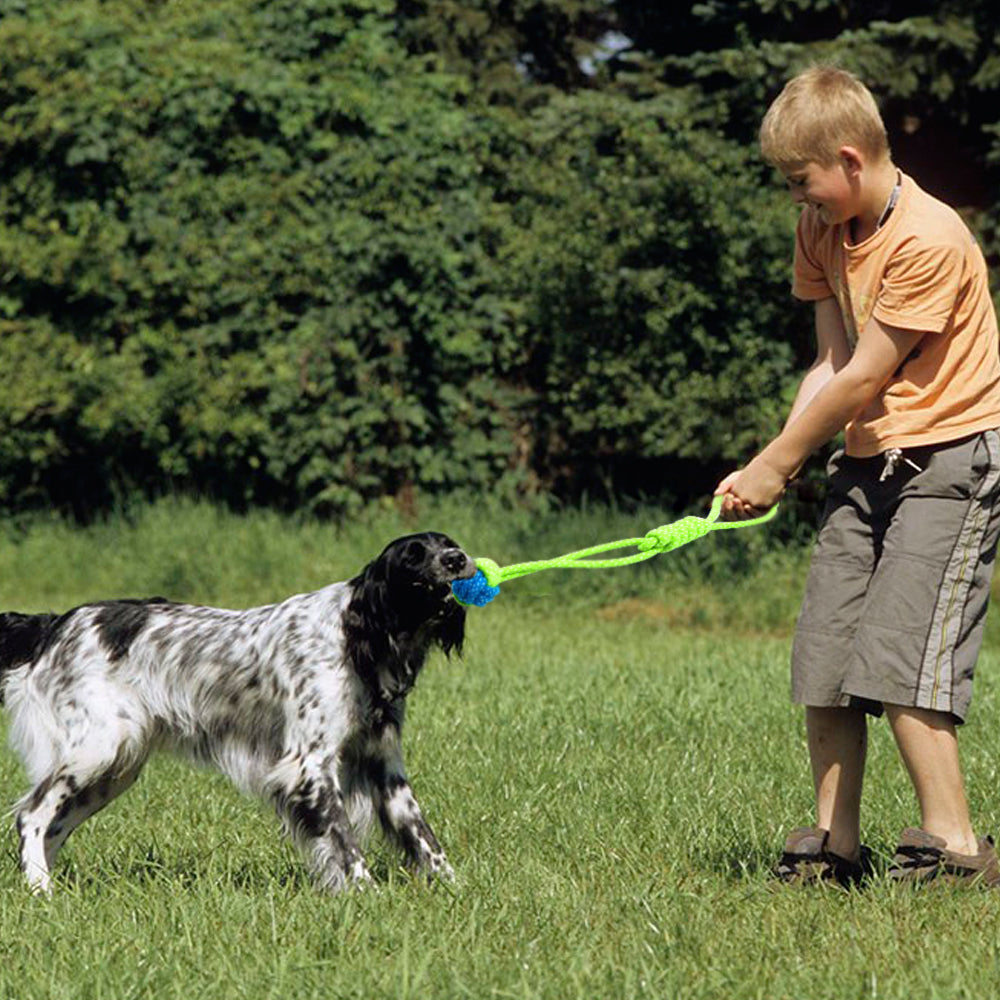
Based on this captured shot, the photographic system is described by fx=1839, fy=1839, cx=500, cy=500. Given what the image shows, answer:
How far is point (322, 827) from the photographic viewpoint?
5.38 metres

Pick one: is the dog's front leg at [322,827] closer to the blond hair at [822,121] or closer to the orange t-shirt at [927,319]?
the orange t-shirt at [927,319]

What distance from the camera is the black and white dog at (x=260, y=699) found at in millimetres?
5457

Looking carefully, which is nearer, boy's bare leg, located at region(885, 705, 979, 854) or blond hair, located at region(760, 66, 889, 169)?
blond hair, located at region(760, 66, 889, 169)

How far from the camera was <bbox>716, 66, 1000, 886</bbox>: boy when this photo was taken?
4715mm

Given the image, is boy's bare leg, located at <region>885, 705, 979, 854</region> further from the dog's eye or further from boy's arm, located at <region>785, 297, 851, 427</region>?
the dog's eye

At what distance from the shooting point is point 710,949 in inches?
166

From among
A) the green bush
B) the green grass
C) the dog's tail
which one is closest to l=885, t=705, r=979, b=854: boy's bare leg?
the green grass

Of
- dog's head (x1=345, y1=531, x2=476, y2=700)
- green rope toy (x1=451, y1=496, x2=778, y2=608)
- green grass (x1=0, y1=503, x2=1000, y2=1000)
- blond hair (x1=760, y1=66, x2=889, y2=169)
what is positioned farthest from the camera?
dog's head (x1=345, y1=531, x2=476, y2=700)

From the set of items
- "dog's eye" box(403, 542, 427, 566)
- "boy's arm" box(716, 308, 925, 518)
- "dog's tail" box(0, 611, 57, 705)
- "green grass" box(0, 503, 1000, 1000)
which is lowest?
"green grass" box(0, 503, 1000, 1000)

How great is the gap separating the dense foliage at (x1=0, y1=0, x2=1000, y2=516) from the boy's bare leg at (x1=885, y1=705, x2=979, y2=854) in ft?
31.2

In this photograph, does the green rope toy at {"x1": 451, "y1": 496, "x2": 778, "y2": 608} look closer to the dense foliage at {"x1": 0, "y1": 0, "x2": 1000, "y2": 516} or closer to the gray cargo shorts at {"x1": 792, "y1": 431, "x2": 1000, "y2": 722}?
the gray cargo shorts at {"x1": 792, "y1": 431, "x2": 1000, "y2": 722}

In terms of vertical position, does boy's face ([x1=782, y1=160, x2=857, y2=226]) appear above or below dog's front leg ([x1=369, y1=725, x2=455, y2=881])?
above

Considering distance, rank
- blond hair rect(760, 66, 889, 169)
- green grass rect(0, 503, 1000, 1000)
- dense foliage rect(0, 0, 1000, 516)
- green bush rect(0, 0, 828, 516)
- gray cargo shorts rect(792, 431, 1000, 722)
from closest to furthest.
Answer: green grass rect(0, 503, 1000, 1000)
blond hair rect(760, 66, 889, 169)
gray cargo shorts rect(792, 431, 1000, 722)
dense foliage rect(0, 0, 1000, 516)
green bush rect(0, 0, 828, 516)

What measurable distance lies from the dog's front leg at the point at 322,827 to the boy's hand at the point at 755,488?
1.49 meters
